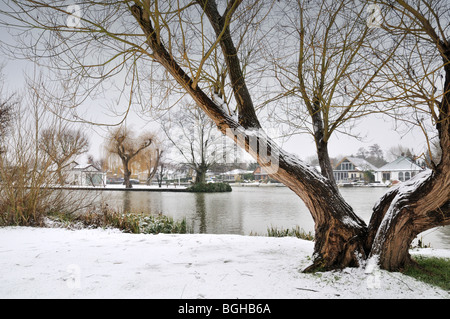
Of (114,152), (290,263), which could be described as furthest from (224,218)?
(114,152)

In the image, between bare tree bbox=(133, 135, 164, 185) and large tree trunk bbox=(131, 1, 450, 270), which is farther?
bare tree bbox=(133, 135, 164, 185)

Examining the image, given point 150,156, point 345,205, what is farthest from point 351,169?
point 345,205

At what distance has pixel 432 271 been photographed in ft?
9.61

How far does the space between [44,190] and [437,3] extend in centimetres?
779

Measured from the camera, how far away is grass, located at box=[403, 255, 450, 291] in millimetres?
2658

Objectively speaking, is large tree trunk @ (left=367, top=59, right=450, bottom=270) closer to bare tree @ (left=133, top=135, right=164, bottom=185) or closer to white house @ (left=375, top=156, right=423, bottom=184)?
bare tree @ (left=133, top=135, right=164, bottom=185)

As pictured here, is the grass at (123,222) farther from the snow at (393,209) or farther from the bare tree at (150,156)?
the bare tree at (150,156)

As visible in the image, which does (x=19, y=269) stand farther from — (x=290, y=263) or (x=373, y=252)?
(x=373, y=252)

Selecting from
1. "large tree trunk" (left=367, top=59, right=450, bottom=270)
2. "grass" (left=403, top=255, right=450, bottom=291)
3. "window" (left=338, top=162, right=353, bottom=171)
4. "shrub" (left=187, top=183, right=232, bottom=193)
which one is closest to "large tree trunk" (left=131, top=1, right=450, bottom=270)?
"large tree trunk" (left=367, top=59, right=450, bottom=270)

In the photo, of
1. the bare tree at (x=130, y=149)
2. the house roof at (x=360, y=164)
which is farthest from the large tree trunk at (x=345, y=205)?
the house roof at (x=360, y=164)

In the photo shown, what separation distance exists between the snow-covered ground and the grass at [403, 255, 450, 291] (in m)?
0.15

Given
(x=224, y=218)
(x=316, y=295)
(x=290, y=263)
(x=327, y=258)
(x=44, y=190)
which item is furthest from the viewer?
(x=224, y=218)

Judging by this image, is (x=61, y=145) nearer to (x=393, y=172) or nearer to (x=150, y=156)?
(x=150, y=156)

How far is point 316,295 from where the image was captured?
2.36 metres
